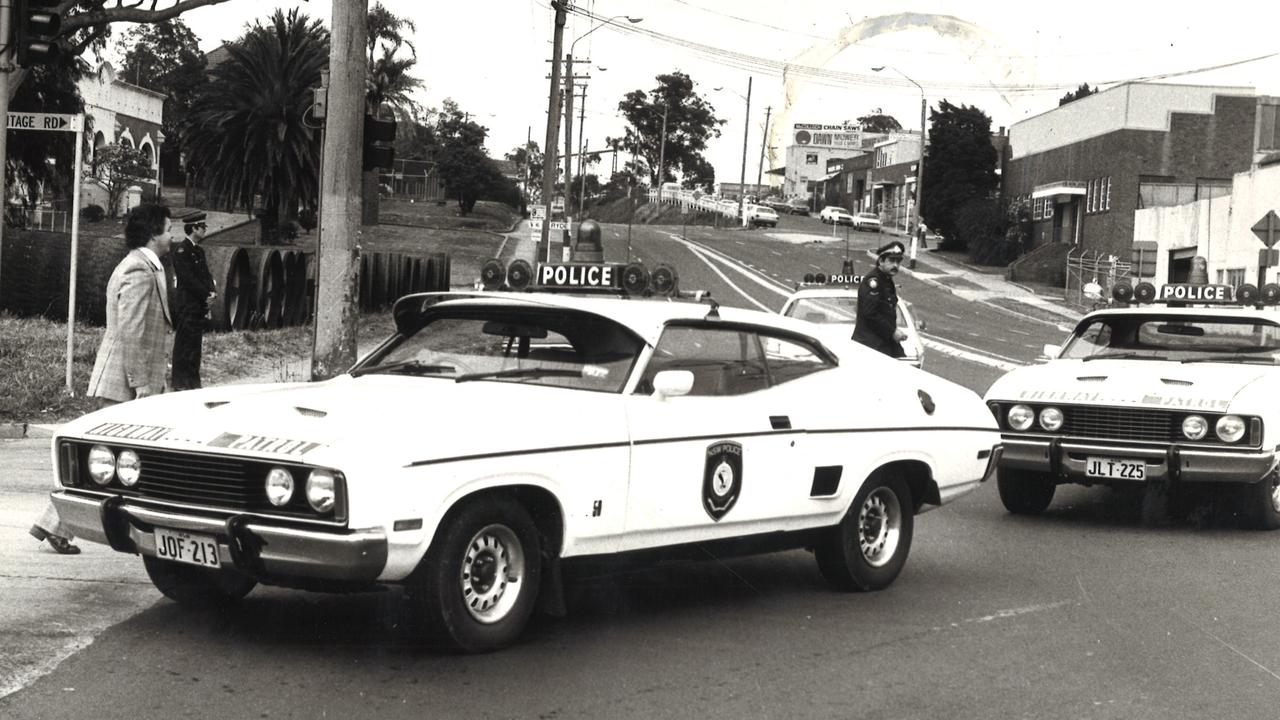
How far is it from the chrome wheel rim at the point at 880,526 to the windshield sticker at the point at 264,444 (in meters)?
3.40

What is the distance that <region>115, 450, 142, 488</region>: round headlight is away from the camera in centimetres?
615

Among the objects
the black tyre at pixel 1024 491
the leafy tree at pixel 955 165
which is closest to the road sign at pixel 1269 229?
the black tyre at pixel 1024 491

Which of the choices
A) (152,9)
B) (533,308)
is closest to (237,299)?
(152,9)

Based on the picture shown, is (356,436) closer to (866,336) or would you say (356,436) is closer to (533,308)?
(533,308)

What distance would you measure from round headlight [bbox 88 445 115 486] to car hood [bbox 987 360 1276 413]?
6.60 meters

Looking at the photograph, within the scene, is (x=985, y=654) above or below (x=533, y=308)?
below

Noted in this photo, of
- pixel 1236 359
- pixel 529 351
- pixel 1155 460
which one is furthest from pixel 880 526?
pixel 1236 359

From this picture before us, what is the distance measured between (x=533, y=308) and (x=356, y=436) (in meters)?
1.55

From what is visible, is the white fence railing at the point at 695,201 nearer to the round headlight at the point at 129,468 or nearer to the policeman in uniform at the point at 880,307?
the policeman in uniform at the point at 880,307

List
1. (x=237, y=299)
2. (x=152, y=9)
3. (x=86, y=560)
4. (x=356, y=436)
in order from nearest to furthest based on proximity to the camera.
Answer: (x=356, y=436), (x=86, y=560), (x=152, y=9), (x=237, y=299)

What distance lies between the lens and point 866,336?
1328 centimetres

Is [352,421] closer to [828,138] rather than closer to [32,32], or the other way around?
[32,32]

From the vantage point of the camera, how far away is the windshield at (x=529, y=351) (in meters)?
6.87

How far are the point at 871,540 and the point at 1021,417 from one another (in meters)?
3.05
